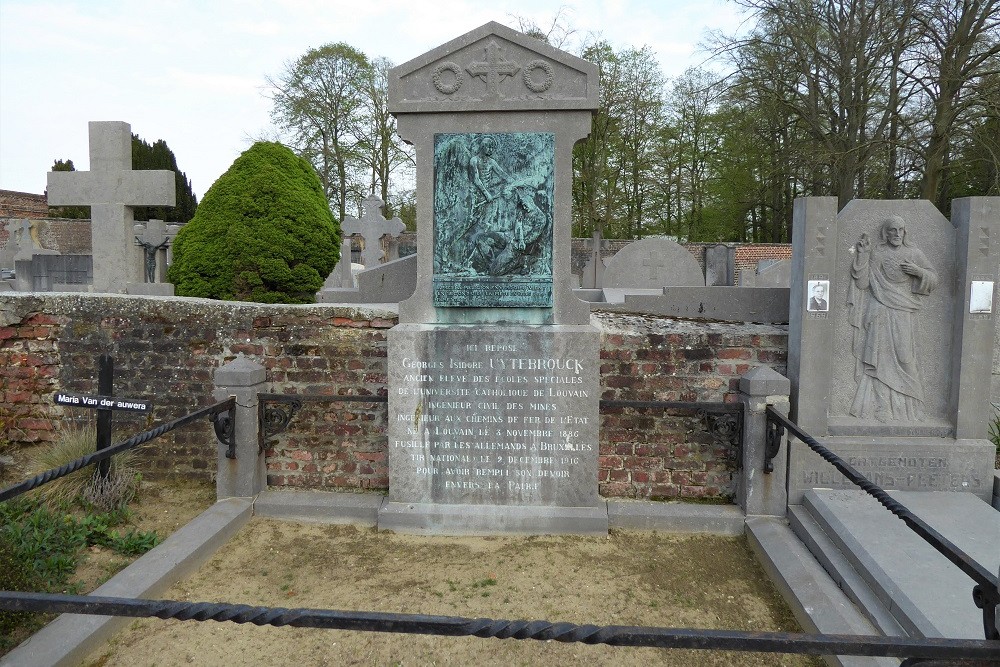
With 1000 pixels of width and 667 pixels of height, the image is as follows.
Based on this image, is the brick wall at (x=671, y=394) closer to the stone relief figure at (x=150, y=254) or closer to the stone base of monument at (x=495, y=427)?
the stone base of monument at (x=495, y=427)

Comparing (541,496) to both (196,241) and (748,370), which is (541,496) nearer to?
(748,370)

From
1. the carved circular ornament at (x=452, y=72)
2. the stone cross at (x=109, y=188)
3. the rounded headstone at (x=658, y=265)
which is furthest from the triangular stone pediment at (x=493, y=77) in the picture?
the rounded headstone at (x=658, y=265)

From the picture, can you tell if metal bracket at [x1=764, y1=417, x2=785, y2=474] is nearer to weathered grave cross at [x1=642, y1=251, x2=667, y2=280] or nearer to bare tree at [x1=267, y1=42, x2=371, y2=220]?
weathered grave cross at [x1=642, y1=251, x2=667, y2=280]

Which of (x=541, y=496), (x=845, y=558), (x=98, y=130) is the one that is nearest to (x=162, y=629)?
(x=541, y=496)

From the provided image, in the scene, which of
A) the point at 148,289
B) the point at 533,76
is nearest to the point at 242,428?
the point at 533,76

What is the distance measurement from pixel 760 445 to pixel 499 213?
2316mm

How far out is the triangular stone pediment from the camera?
A: 13.2 feet

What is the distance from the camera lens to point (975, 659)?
150cm

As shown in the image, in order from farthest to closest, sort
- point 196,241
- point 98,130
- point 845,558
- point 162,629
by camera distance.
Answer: point 196,241
point 98,130
point 845,558
point 162,629

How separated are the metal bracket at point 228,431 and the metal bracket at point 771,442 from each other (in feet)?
11.9

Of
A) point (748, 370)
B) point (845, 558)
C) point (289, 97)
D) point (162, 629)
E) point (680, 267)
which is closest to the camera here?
point (162, 629)

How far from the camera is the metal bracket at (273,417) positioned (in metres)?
4.42

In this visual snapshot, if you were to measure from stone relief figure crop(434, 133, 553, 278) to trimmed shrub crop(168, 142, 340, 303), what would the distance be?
16.7ft

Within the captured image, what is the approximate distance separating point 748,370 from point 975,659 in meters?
2.95
